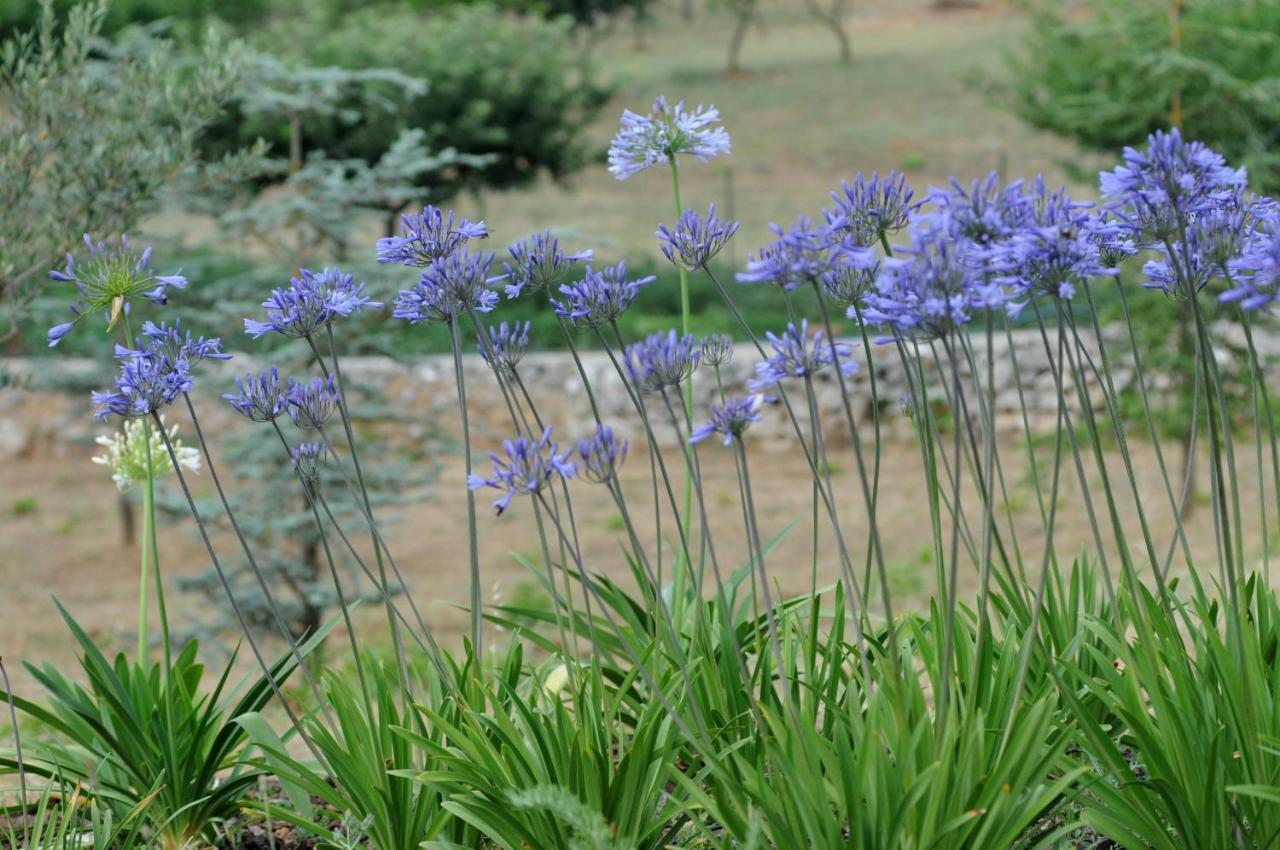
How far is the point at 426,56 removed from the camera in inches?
611

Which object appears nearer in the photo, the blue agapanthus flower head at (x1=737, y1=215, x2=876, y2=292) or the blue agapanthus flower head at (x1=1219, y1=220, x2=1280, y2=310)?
the blue agapanthus flower head at (x1=1219, y1=220, x2=1280, y2=310)

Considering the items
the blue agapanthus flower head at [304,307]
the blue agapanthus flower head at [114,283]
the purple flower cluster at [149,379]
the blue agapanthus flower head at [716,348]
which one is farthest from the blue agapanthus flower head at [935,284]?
the blue agapanthus flower head at [114,283]

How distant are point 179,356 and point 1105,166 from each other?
442 inches

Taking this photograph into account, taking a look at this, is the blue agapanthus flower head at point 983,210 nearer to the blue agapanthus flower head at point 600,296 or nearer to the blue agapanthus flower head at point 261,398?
the blue agapanthus flower head at point 600,296

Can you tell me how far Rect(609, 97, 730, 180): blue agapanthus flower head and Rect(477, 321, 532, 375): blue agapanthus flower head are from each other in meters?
0.43

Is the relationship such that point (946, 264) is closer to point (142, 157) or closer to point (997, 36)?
point (142, 157)

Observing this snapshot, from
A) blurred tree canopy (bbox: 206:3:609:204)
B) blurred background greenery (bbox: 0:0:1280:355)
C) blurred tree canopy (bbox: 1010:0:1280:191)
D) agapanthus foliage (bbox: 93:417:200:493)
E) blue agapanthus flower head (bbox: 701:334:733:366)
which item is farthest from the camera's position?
blurred tree canopy (bbox: 206:3:609:204)

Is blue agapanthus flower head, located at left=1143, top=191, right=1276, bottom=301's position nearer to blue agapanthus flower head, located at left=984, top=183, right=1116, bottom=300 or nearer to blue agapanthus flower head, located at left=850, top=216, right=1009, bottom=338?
blue agapanthus flower head, located at left=984, top=183, right=1116, bottom=300

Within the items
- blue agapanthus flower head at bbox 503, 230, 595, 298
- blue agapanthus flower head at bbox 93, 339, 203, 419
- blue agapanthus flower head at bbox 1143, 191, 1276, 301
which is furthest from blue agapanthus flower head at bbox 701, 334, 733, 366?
blue agapanthus flower head at bbox 93, 339, 203, 419

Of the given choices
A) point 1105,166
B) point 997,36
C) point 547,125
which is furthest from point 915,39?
point 1105,166

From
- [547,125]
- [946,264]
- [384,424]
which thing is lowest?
[384,424]

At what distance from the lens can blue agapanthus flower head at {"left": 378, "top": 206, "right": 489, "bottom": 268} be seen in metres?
2.46

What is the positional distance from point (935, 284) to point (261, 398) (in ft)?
4.10

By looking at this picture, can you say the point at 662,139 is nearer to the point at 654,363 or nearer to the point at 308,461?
the point at 654,363
